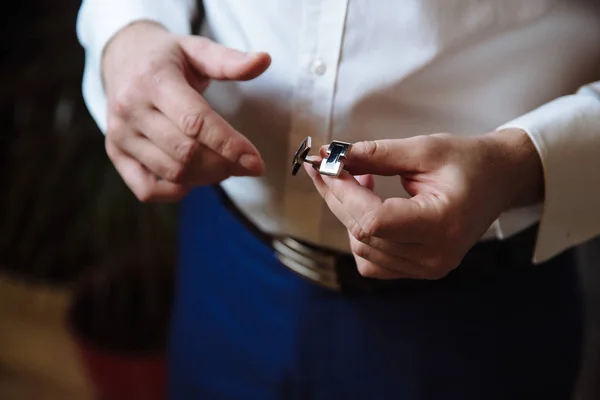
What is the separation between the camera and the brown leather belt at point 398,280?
0.60 m

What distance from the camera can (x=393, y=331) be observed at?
63 centimetres

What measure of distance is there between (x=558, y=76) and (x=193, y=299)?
0.47 m

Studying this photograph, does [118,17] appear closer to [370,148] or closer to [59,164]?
[370,148]

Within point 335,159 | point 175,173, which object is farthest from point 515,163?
point 175,173

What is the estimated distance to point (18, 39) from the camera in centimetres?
119

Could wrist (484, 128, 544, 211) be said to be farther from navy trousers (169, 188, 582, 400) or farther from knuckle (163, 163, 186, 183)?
knuckle (163, 163, 186, 183)

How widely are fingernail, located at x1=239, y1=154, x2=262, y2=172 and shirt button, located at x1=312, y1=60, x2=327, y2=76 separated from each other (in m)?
0.11

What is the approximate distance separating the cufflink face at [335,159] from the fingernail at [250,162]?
71 millimetres

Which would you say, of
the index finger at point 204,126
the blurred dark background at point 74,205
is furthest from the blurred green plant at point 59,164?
the index finger at point 204,126

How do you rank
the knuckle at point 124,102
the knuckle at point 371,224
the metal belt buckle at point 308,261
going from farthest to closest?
the metal belt buckle at point 308,261 < the knuckle at point 124,102 < the knuckle at point 371,224

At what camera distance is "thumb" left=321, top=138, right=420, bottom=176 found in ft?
1.44

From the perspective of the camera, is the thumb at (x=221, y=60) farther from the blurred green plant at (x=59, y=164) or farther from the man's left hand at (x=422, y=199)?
the blurred green plant at (x=59, y=164)

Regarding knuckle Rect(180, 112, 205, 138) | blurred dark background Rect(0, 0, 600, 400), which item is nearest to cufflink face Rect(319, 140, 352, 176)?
knuckle Rect(180, 112, 205, 138)

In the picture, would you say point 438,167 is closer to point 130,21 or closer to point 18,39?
point 130,21
